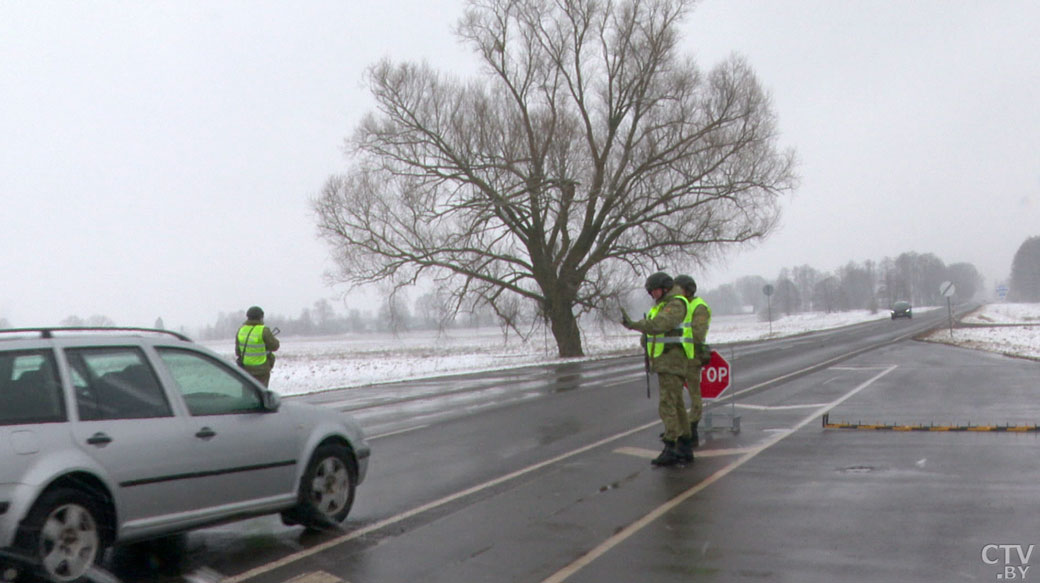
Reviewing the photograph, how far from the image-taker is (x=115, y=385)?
19.8ft

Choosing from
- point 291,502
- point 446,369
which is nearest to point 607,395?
point 291,502

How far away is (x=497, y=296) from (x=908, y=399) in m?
21.5

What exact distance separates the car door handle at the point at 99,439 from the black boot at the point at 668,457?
5534 mm

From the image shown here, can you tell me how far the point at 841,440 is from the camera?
10977 mm

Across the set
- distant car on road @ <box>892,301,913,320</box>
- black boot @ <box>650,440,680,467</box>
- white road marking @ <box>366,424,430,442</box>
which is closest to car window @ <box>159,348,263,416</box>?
black boot @ <box>650,440,680,467</box>

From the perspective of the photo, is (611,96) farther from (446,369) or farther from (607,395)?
(607,395)

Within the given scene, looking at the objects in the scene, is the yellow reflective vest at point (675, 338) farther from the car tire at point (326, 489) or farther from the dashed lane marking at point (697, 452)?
the car tire at point (326, 489)

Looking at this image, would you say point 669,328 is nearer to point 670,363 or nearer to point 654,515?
point 670,363

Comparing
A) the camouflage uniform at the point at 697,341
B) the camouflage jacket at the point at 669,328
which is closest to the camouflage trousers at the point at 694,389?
the camouflage uniform at the point at 697,341

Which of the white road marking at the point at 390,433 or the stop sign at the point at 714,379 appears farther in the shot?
the white road marking at the point at 390,433

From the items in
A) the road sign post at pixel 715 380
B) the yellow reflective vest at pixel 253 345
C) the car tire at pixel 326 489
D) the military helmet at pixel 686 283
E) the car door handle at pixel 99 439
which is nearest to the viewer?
the car door handle at pixel 99 439

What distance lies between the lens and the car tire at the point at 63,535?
526cm

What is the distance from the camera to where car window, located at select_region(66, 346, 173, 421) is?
5828 millimetres

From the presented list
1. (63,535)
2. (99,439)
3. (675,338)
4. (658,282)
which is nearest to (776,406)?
(675,338)
